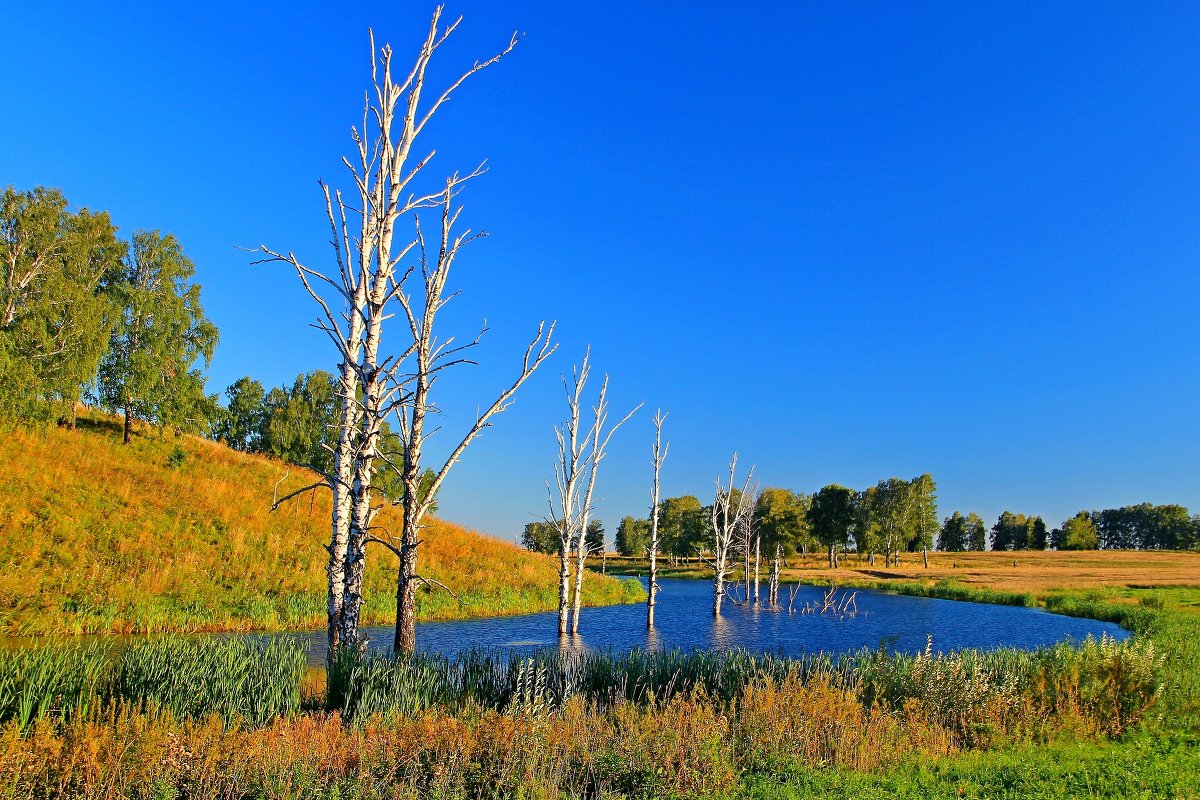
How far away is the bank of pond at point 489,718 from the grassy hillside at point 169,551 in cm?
628

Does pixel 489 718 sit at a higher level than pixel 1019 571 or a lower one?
higher

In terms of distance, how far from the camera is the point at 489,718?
7.82 m

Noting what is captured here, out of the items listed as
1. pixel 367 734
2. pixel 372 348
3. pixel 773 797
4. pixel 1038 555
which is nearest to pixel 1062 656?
pixel 773 797

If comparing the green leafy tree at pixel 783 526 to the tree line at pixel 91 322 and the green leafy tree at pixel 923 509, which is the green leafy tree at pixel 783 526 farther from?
the tree line at pixel 91 322

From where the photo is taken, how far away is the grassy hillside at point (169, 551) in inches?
806

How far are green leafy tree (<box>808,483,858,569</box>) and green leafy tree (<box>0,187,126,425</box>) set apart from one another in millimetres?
81161

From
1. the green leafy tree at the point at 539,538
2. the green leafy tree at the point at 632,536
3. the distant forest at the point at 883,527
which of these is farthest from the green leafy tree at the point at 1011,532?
the green leafy tree at the point at 539,538

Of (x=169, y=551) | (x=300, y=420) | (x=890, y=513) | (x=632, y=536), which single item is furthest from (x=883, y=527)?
(x=169, y=551)

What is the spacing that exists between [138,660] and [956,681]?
13218 mm

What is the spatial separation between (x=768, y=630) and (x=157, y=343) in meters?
36.4

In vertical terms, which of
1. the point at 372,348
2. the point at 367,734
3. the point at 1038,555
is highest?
the point at 372,348

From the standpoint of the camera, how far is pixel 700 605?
45469 mm

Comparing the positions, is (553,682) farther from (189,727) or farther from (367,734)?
(189,727)

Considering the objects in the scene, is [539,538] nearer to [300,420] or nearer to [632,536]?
[632,536]
